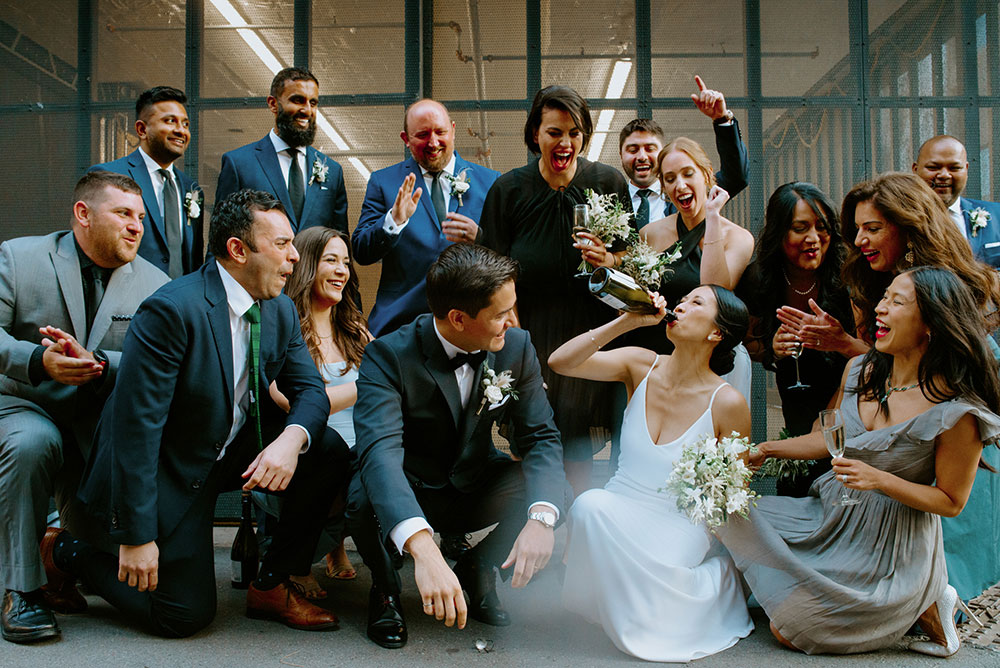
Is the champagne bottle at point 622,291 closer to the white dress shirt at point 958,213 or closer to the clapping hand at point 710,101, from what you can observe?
the clapping hand at point 710,101

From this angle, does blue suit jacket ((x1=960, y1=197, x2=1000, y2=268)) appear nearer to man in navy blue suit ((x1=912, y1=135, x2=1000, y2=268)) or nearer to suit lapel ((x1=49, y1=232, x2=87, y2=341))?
man in navy blue suit ((x1=912, y1=135, x2=1000, y2=268))

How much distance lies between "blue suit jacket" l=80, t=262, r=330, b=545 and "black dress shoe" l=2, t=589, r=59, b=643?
44 centimetres

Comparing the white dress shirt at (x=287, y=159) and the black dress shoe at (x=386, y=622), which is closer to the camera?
the black dress shoe at (x=386, y=622)

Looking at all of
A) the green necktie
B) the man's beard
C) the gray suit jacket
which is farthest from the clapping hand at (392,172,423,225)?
the gray suit jacket

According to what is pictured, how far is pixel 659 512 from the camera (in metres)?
3.57

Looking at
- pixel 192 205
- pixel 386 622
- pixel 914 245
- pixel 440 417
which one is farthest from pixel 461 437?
pixel 192 205

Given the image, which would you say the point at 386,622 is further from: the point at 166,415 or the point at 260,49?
the point at 260,49

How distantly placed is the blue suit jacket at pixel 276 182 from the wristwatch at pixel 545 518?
241 centimetres

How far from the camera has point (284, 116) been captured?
4.87 metres

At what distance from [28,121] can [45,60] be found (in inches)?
18.6

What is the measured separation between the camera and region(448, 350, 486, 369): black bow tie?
11.3 ft

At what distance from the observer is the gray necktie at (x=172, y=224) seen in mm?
4641

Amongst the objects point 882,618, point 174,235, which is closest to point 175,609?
point 174,235

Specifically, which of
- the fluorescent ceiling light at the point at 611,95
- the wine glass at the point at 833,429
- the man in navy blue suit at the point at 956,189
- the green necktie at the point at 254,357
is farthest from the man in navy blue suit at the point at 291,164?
the man in navy blue suit at the point at 956,189
